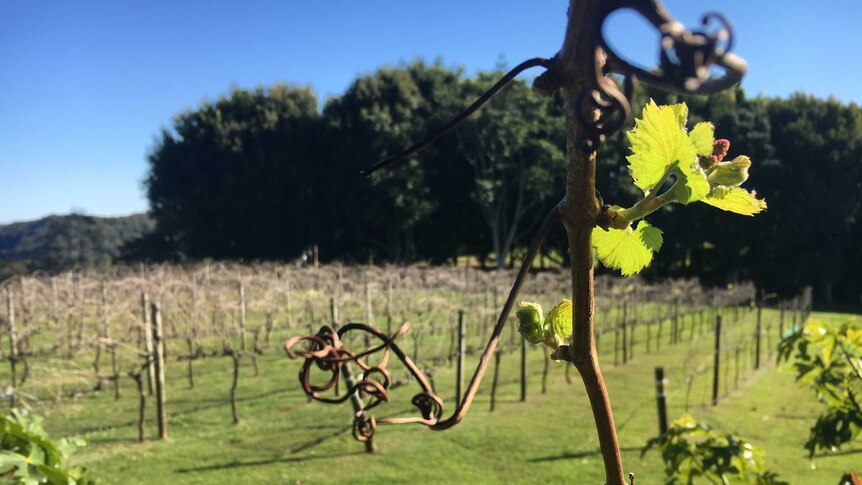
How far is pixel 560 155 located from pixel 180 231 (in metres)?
13.8

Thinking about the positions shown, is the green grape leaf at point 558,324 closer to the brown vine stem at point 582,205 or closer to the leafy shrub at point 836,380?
the brown vine stem at point 582,205

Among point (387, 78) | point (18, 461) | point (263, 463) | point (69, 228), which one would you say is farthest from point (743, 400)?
point (69, 228)

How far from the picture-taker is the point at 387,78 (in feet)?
75.8

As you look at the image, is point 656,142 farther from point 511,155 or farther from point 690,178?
point 511,155

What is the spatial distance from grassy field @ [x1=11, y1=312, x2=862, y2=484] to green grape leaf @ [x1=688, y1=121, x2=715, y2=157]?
16.7 feet

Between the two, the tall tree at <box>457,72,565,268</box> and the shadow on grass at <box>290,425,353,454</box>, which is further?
the tall tree at <box>457,72,565,268</box>

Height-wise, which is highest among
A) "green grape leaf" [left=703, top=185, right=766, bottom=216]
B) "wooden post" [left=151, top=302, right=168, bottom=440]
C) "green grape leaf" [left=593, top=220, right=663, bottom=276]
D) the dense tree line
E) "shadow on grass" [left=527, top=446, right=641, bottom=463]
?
the dense tree line

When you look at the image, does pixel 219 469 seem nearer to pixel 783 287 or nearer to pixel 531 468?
pixel 531 468

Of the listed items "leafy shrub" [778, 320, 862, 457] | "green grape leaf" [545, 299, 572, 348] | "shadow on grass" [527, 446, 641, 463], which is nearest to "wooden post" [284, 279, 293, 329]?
"shadow on grass" [527, 446, 641, 463]

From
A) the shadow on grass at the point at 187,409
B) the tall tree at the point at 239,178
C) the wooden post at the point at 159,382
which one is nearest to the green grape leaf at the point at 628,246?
the wooden post at the point at 159,382

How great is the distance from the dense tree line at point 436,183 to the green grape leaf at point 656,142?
15935 millimetres

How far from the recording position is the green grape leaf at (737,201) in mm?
456

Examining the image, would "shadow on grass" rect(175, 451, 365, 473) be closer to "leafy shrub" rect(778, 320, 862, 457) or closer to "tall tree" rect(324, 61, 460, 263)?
"leafy shrub" rect(778, 320, 862, 457)

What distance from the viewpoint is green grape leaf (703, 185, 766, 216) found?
456mm
